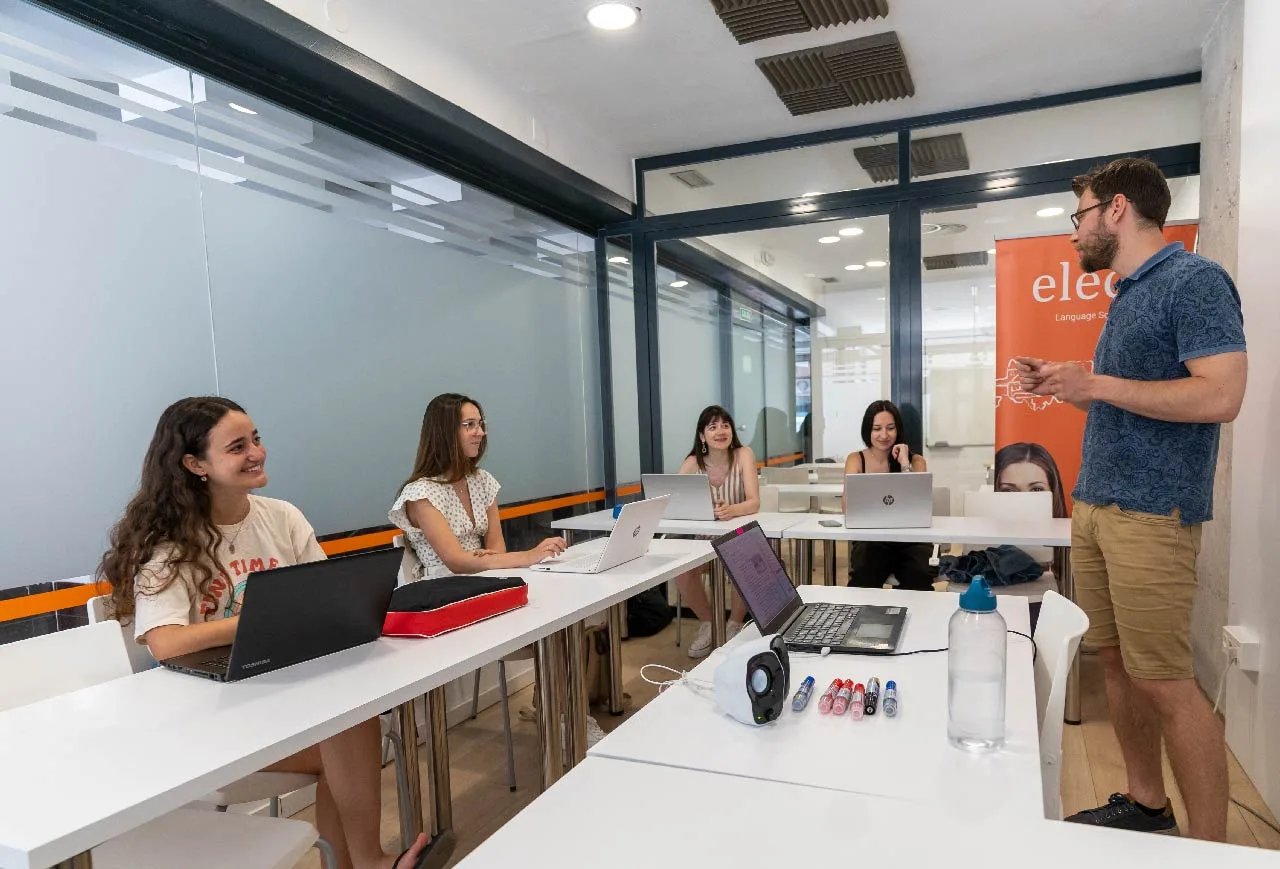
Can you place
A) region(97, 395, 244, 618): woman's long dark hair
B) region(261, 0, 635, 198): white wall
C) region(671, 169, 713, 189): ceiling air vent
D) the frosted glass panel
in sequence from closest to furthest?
region(97, 395, 244, 618): woman's long dark hair → the frosted glass panel → region(261, 0, 635, 198): white wall → region(671, 169, 713, 189): ceiling air vent

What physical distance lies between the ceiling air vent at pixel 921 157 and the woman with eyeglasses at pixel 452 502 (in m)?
2.95

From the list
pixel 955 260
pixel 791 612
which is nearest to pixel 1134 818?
pixel 791 612

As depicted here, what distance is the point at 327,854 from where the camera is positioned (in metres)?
1.65

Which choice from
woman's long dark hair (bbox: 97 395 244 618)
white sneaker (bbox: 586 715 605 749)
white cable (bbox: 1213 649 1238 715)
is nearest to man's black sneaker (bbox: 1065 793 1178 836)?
white cable (bbox: 1213 649 1238 715)

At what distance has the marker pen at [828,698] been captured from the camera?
1.31 metres

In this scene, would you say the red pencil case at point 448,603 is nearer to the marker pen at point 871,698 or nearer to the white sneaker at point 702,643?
the marker pen at point 871,698

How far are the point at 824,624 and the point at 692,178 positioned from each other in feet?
12.9

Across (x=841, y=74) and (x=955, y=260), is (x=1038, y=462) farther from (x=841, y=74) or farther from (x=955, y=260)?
(x=841, y=74)

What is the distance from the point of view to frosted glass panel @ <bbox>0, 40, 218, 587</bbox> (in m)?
2.16

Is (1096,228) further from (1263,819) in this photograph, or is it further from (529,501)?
(529,501)

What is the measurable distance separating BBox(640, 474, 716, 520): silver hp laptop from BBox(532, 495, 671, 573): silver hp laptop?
111cm

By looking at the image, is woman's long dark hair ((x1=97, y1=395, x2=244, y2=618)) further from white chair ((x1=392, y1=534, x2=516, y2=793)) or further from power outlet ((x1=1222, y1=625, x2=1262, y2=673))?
power outlet ((x1=1222, y1=625, x2=1262, y2=673))

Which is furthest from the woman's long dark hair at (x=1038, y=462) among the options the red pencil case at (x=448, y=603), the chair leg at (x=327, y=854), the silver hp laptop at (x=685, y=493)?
the chair leg at (x=327, y=854)

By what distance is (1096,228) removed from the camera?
205 centimetres
